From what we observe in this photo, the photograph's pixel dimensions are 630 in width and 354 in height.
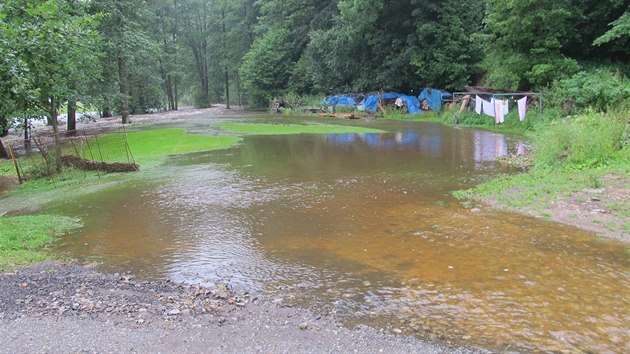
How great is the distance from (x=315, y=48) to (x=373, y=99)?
9440 mm

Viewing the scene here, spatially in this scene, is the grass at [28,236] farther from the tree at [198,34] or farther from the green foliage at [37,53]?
the tree at [198,34]

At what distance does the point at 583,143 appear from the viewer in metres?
11.7

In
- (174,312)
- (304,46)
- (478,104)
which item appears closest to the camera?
(174,312)

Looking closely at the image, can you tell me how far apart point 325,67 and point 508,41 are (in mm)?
23172

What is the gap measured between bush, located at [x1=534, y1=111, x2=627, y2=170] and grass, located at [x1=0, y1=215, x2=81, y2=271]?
1150 cm

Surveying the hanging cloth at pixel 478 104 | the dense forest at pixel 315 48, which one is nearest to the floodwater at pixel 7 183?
the dense forest at pixel 315 48

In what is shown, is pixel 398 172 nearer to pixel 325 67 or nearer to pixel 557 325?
pixel 557 325

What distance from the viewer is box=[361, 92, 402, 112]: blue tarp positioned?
38.4 m

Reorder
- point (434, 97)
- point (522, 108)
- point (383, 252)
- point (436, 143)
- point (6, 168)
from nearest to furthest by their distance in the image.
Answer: point (383, 252)
point (6, 168)
point (436, 143)
point (522, 108)
point (434, 97)

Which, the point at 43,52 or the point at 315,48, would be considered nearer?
the point at 43,52

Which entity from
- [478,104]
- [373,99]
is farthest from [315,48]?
[478,104]

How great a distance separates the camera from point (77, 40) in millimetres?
13570

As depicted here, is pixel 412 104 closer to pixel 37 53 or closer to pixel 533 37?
pixel 533 37

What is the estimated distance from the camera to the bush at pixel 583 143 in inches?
458
